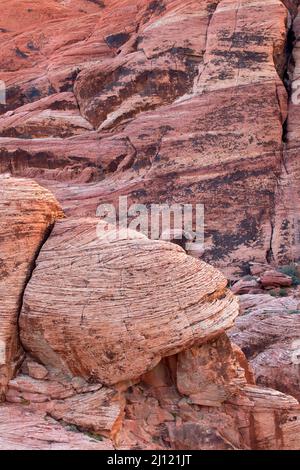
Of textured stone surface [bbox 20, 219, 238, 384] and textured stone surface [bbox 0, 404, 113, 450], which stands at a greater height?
textured stone surface [bbox 20, 219, 238, 384]

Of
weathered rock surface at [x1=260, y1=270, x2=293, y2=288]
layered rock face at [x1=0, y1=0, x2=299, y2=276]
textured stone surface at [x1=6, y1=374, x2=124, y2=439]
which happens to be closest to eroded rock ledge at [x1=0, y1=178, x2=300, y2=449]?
textured stone surface at [x1=6, y1=374, x2=124, y2=439]

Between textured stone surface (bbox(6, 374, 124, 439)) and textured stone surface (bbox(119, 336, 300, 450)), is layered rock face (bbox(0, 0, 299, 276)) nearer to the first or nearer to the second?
textured stone surface (bbox(119, 336, 300, 450))

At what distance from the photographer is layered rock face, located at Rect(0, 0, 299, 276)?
27.8 meters

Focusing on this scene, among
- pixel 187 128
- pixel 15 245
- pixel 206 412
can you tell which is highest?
pixel 187 128

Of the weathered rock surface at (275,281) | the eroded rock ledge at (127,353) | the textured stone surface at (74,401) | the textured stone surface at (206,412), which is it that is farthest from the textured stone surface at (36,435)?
the weathered rock surface at (275,281)

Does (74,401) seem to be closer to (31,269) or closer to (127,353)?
(127,353)

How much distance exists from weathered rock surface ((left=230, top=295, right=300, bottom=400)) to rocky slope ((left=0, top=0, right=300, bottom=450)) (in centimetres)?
5

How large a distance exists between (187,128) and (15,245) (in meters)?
19.2

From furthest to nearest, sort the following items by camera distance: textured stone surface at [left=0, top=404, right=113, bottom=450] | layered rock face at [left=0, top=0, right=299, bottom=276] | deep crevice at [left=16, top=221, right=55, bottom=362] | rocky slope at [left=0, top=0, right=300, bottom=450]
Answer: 1. layered rock face at [left=0, top=0, right=299, bottom=276]
2. deep crevice at [left=16, top=221, right=55, bottom=362]
3. rocky slope at [left=0, top=0, right=300, bottom=450]
4. textured stone surface at [left=0, top=404, right=113, bottom=450]

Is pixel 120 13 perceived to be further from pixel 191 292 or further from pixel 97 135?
pixel 191 292

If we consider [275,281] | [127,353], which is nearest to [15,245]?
[127,353]

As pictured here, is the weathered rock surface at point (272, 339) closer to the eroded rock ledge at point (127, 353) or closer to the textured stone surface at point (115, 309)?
the eroded rock ledge at point (127, 353)

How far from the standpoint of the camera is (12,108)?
35875 mm

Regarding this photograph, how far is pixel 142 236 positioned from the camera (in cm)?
1044
